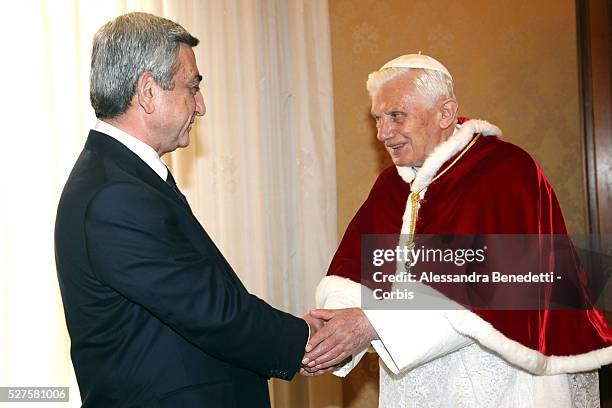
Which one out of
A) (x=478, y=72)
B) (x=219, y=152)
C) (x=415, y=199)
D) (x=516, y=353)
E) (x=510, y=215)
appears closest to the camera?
(x=516, y=353)

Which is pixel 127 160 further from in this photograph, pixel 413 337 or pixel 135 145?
pixel 413 337

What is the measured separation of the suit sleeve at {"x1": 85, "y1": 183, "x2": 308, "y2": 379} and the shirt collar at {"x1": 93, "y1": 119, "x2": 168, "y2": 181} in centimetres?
18

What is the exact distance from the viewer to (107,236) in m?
1.69

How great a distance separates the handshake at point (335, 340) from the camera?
2330 millimetres

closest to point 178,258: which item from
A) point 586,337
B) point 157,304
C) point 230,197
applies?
point 157,304

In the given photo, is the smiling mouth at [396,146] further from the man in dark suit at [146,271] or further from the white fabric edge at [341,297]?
the man in dark suit at [146,271]

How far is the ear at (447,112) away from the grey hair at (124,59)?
1039mm

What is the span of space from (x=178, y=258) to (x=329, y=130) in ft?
6.86

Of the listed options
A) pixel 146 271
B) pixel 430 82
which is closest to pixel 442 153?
pixel 430 82

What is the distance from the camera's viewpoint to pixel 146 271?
1704 millimetres

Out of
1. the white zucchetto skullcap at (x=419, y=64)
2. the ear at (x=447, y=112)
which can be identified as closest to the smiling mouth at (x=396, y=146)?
the ear at (x=447, y=112)

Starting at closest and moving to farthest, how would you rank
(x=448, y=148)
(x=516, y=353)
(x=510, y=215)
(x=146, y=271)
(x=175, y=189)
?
1. (x=146, y=271)
2. (x=175, y=189)
3. (x=516, y=353)
4. (x=510, y=215)
5. (x=448, y=148)

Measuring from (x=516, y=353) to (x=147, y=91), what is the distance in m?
1.30

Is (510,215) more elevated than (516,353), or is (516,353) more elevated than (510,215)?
(510,215)
